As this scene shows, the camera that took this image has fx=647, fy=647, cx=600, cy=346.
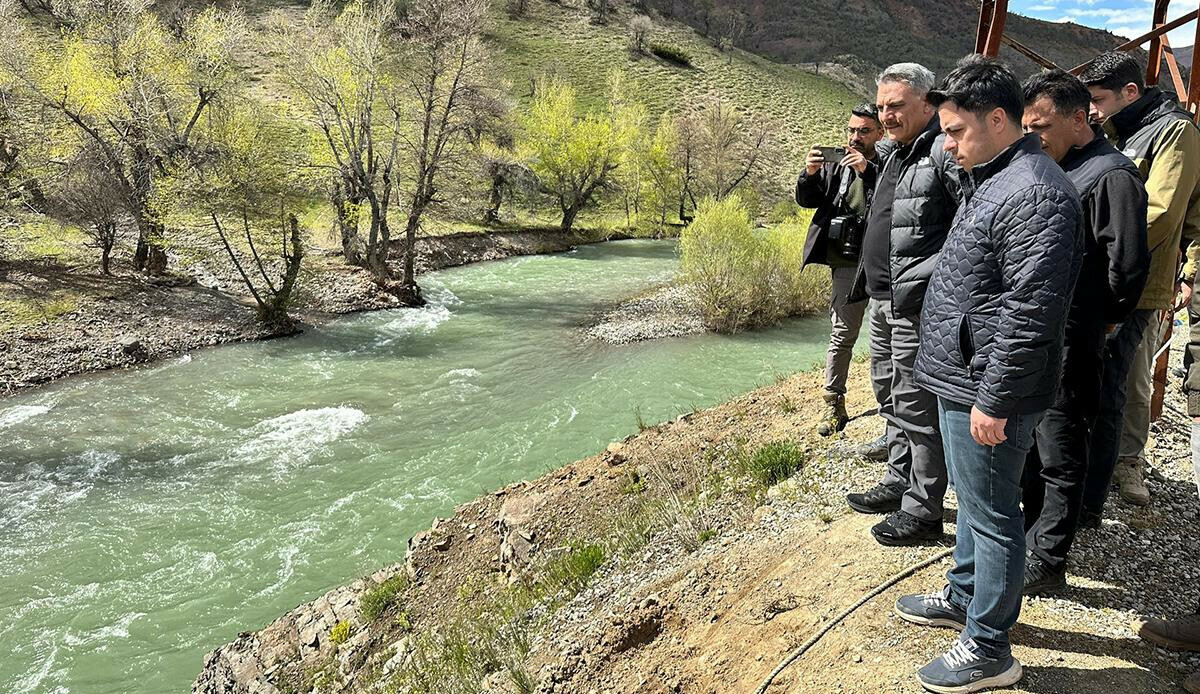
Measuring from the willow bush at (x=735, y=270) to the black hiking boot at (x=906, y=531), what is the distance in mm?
12060

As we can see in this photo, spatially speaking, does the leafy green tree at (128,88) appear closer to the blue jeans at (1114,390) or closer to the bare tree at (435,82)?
the bare tree at (435,82)

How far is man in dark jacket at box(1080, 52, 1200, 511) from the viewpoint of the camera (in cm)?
311

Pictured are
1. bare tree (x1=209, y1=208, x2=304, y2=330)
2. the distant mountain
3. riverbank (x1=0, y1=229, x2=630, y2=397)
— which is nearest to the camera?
riverbank (x1=0, y1=229, x2=630, y2=397)

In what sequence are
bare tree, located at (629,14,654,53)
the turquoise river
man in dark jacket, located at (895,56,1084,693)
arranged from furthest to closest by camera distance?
bare tree, located at (629,14,654,53) < the turquoise river < man in dark jacket, located at (895,56,1084,693)

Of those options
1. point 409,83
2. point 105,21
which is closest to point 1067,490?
point 409,83

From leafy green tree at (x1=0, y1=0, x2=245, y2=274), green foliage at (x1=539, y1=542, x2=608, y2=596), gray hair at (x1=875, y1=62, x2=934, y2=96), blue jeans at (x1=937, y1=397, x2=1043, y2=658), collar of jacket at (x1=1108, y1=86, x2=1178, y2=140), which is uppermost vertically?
leafy green tree at (x1=0, y1=0, x2=245, y2=274)

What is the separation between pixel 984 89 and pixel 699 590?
9.37ft

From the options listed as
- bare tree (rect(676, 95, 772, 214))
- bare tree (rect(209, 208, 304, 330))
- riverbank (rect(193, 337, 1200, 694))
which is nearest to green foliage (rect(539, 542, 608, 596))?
riverbank (rect(193, 337, 1200, 694))

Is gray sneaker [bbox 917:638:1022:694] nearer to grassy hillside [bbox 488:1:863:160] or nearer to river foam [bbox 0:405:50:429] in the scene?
river foam [bbox 0:405:50:429]

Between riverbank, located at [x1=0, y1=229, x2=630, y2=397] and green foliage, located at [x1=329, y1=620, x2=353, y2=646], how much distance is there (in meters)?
10.7

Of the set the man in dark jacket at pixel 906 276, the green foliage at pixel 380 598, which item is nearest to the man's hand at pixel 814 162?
the man in dark jacket at pixel 906 276

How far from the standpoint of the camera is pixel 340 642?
539cm

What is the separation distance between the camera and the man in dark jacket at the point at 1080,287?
107 inches

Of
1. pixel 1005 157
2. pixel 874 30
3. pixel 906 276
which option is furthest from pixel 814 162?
pixel 874 30
